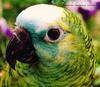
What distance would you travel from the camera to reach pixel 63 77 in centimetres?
170

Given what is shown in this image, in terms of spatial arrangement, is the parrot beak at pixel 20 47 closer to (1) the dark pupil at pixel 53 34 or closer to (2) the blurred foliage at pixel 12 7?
(1) the dark pupil at pixel 53 34

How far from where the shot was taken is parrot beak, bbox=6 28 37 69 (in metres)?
1.62

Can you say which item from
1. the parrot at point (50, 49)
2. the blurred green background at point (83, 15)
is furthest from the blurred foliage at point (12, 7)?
the parrot at point (50, 49)

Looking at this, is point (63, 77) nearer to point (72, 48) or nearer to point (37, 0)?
point (72, 48)

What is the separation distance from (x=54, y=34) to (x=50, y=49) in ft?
0.19

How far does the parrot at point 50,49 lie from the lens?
163cm

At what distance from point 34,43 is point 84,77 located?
242mm

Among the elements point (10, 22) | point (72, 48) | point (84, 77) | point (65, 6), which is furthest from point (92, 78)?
point (10, 22)

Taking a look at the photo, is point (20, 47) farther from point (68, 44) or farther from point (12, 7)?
point (12, 7)

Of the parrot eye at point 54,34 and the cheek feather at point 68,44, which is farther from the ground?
the parrot eye at point 54,34

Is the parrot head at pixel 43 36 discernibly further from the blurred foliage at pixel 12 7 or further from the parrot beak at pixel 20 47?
the blurred foliage at pixel 12 7

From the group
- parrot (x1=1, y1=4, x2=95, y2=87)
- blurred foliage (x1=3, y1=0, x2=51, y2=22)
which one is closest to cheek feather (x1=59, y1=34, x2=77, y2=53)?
parrot (x1=1, y1=4, x2=95, y2=87)

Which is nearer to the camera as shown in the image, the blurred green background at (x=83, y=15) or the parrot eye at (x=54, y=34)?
the parrot eye at (x=54, y=34)

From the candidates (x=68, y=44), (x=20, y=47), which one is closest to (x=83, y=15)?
(x=68, y=44)
